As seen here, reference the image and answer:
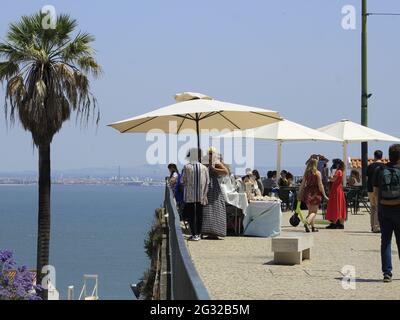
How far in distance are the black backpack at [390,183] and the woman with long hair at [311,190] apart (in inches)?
296

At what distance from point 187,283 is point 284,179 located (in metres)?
22.7

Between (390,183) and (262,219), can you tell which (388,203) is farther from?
(262,219)

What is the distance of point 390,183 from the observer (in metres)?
13.3

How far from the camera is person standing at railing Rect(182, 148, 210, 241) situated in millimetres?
18109

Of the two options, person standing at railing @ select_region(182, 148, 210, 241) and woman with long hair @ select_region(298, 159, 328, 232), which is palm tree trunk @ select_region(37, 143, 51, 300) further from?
person standing at railing @ select_region(182, 148, 210, 241)

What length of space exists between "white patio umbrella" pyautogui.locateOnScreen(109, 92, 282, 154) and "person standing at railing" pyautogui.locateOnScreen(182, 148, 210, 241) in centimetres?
113

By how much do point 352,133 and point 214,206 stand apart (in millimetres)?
11809

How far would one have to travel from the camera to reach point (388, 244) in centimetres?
1339

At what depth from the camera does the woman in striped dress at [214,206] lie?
729 inches

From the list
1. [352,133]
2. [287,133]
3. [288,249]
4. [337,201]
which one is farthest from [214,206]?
[352,133]

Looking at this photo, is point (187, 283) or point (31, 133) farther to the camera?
point (31, 133)

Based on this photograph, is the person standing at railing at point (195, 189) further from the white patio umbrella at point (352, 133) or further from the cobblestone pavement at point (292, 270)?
the white patio umbrella at point (352, 133)
